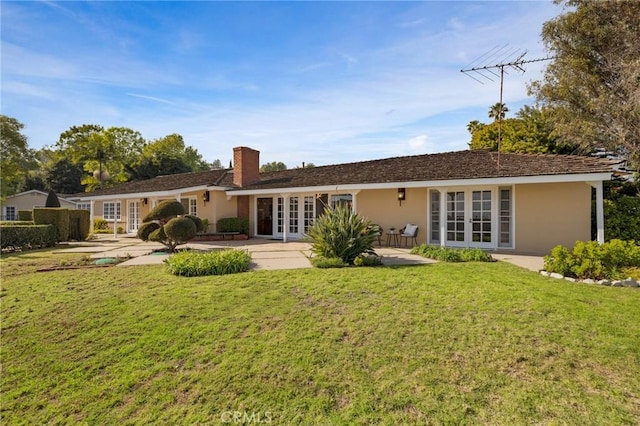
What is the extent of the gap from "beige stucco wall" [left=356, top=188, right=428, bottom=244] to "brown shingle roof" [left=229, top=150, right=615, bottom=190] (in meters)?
0.78

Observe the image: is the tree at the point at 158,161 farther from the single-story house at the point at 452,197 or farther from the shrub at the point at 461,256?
the shrub at the point at 461,256

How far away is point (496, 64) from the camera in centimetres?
1198

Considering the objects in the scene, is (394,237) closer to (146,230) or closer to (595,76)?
(146,230)

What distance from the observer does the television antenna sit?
11559mm

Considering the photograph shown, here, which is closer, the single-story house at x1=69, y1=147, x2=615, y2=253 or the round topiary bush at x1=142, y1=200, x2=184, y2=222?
the single-story house at x1=69, y1=147, x2=615, y2=253

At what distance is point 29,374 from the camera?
14.0 ft

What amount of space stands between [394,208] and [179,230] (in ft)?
27.0

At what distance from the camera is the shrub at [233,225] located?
1742 cm

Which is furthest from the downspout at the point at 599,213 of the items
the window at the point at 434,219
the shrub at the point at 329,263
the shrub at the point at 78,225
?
the shrub at the point at 78,225

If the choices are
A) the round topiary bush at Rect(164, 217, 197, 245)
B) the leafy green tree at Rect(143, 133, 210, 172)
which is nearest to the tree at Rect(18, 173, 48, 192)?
the leafy green tree at Rect(143, 133, 210, 172)

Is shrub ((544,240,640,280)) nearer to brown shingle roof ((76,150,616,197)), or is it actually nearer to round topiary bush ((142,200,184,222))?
brown shingle roof ((76,150,616,197))

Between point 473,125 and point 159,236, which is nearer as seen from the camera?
point 159,236

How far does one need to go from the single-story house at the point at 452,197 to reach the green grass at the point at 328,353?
5187 mm

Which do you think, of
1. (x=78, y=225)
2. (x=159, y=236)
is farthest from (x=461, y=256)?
(x=78, y=225)
